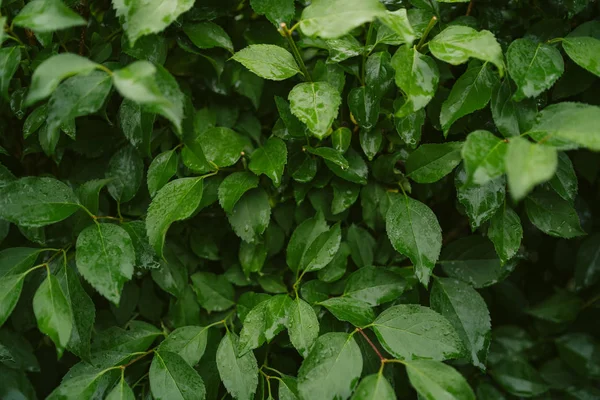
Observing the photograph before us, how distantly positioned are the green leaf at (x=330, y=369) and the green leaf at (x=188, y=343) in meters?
0.21

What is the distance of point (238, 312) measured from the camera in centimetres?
91

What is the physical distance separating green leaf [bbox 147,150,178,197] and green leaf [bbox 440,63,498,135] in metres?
0.45

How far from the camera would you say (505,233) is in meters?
0.84

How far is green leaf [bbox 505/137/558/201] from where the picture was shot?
54cm

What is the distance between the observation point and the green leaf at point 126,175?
92 cm

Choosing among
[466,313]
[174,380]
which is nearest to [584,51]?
[466,313]

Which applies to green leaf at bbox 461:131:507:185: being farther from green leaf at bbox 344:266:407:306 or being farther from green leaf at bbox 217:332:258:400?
green leaf at bbox 217:332:258:400

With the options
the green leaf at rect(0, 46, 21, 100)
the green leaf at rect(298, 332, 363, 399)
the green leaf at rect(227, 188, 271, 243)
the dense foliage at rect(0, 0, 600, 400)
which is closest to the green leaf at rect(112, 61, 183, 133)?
the dense foliage at rect(0, 0, 600, 400)

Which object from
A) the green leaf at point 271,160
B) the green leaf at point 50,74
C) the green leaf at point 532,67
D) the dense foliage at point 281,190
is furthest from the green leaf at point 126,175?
the green leaf at point 532,67

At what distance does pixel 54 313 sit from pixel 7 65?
356 mm

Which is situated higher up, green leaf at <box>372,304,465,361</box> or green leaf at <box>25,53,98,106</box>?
green leaf at <box>25,53,98,106</box>

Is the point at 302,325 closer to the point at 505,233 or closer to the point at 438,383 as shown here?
the point at 438,383

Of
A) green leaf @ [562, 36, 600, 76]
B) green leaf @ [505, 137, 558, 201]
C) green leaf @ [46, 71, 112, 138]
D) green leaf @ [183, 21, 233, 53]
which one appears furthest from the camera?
green leaf @ [183, 21, 233, 53]

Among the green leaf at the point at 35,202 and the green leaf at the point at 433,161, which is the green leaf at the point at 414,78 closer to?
the green leaf at the point at 433,161
